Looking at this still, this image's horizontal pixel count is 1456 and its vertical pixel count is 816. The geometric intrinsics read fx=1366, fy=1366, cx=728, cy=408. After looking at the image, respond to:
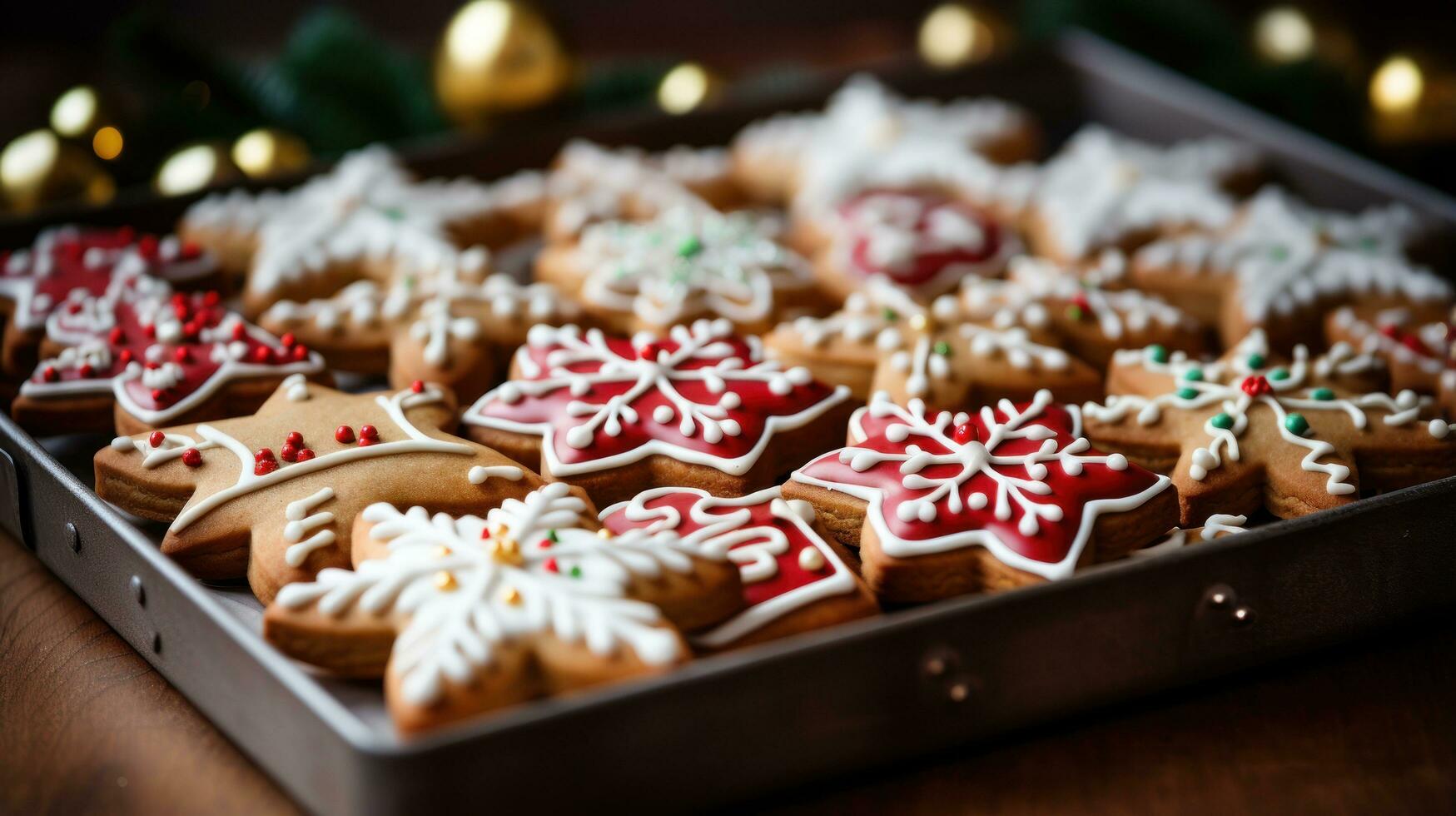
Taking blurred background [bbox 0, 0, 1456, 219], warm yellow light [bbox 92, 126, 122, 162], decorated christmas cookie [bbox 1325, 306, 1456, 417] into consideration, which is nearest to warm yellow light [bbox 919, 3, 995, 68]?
blurred background [bbox 0, 0, 1456, 219]

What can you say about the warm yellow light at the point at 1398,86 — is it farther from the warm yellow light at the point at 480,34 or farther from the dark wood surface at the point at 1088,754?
the warm yellow light at the point at 480,34

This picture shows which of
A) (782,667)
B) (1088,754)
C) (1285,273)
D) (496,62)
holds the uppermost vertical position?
(496,62)

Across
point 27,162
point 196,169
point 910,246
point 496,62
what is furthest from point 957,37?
point 27,162

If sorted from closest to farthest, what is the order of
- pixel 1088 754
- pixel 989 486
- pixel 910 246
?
pixel 1088 754
pixel 989 486
pixel 910 246

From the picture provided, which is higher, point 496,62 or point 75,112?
point 496,62

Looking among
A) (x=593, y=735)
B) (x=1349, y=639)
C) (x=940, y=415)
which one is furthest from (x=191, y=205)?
(x=1349, y=639)

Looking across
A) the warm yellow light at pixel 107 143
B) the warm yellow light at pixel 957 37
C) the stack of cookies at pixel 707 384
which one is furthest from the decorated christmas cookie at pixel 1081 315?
the warm yellow light at pixel 107 143

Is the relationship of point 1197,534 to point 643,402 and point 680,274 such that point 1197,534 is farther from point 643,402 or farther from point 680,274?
point 680,274

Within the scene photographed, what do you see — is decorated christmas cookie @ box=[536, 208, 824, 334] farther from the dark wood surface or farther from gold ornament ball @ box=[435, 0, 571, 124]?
→ the dark wood surface
